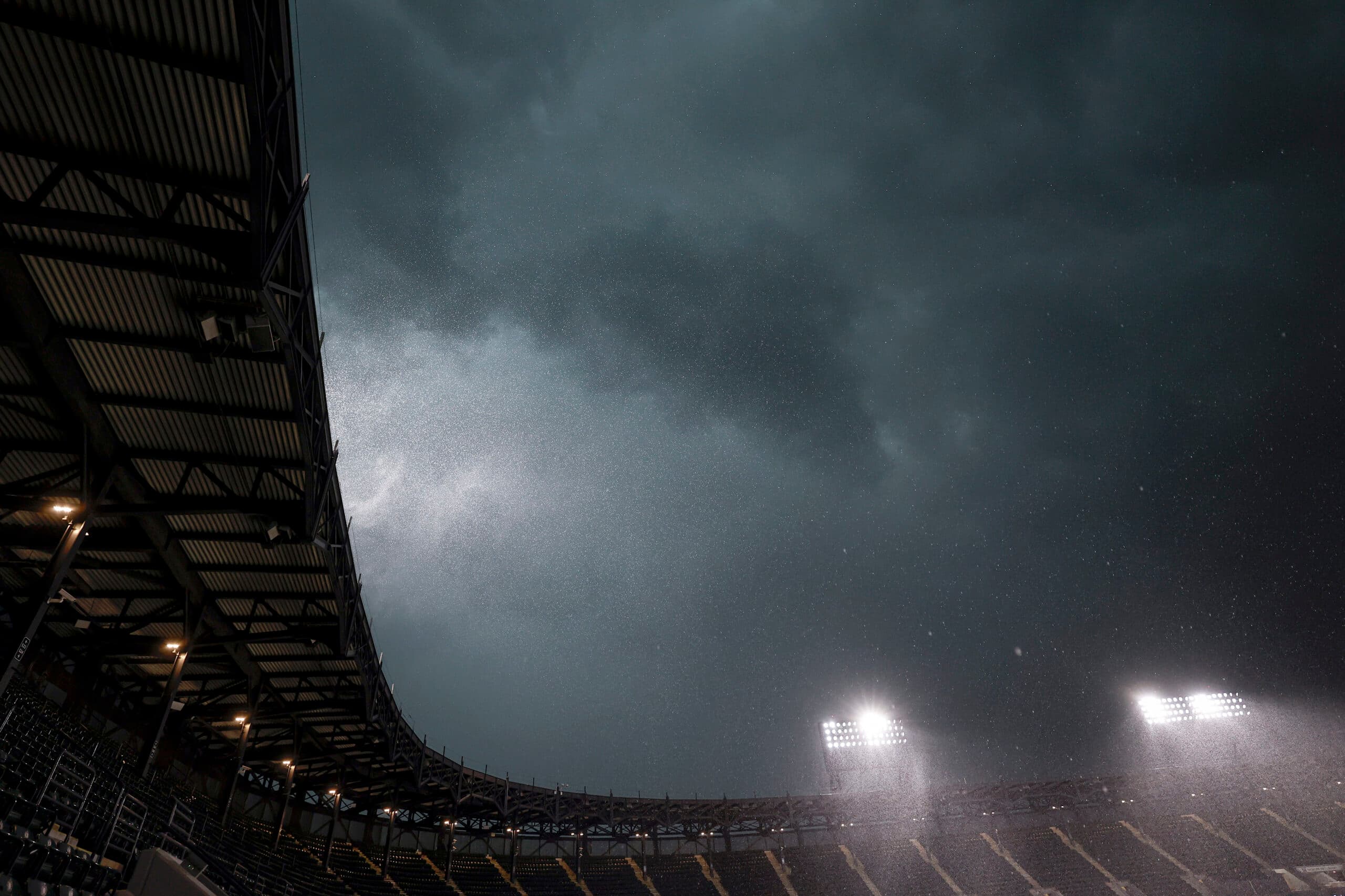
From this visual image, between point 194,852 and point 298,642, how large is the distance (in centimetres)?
847

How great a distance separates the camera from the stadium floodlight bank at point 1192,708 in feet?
194

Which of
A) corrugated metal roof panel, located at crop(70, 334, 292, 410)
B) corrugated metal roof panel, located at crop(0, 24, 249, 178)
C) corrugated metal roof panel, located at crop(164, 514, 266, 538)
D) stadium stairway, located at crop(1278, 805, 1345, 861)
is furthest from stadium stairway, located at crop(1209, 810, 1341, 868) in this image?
corrugated metal roof panel, located at crop(0, 24, 249, 178)

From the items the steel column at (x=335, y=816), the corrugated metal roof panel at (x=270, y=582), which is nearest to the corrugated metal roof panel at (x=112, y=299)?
the corrugated metal roof panel at (x=270, y=582)

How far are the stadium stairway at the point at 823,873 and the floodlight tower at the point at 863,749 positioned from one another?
6.27 meters

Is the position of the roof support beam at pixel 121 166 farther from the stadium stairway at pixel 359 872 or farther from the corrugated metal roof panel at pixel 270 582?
the stadium stairway at pixel 359 872

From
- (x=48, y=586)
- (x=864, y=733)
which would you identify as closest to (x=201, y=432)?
(x=48, y=586)

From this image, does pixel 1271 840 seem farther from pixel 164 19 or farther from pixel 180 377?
pixel 164 19

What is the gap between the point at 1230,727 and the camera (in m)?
60.8

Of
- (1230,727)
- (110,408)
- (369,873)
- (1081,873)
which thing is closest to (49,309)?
(110,408)

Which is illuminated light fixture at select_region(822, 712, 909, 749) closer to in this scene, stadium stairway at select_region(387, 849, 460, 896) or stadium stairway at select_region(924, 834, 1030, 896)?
stadium stairway at select_region(924, 834, 1030, 896)

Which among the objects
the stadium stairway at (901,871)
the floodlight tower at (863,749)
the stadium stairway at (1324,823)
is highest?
the floodlight tower at (863,749)

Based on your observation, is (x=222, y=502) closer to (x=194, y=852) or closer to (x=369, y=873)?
(x=194, y=852)

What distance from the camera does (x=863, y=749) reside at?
60562 mm

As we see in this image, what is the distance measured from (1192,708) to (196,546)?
72.8 metres
